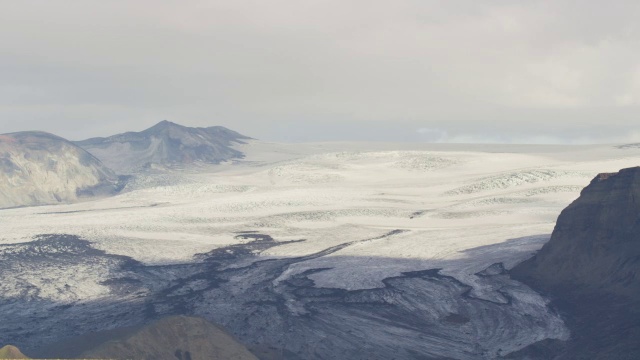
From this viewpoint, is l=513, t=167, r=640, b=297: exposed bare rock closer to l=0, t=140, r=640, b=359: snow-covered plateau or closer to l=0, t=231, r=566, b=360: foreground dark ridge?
l=0, t=140, r=640, b=359: snow-covered plateau

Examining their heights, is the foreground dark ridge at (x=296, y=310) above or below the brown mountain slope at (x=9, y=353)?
below

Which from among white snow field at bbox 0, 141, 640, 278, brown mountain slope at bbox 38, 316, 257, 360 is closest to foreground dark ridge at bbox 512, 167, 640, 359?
white snow field at bbox 0, 141, 640, 278

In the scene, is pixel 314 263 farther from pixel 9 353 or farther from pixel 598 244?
pixel 9 353

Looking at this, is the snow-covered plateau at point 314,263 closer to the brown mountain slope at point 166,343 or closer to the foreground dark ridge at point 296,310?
the foreground dark ridge at point 296,310

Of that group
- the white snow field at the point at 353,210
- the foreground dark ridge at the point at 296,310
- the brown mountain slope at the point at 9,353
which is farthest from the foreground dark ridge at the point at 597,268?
the brown mountain slope at the point at 9,353

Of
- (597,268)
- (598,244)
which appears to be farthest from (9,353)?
(598,244)
